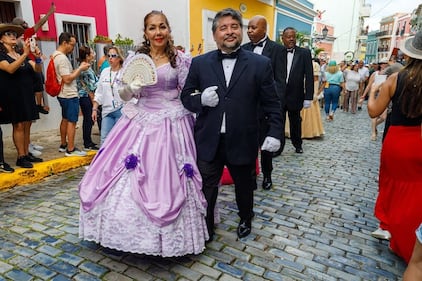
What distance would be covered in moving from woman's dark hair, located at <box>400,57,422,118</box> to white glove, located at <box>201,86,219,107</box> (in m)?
1.41

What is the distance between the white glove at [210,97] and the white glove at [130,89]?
0.52 meters

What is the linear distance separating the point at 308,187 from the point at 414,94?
6.91 feet

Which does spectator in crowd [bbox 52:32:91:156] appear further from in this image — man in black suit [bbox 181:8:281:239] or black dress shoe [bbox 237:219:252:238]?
black dress shoe [bbox 237:219:252:238]

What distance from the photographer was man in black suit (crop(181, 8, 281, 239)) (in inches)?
102

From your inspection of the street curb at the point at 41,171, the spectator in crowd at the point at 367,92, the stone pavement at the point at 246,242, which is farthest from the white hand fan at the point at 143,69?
the street curb at the point at 41,171

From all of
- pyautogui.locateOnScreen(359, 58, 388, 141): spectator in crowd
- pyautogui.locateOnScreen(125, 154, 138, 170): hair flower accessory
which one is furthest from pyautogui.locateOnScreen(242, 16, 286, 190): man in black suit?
pyautogui.locateOnScreen(125, 154, 138, 170): hair flower accessory

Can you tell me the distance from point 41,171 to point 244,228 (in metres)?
3.01

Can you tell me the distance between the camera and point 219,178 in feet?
9.37

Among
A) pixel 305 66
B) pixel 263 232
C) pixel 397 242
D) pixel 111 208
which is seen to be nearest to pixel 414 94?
pixel 397 242

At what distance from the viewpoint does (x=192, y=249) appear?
256cm

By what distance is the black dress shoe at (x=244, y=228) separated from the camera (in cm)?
304

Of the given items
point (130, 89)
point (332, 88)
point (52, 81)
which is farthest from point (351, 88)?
point (130, 89)

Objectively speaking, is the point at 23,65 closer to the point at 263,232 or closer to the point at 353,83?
the point at 263,232

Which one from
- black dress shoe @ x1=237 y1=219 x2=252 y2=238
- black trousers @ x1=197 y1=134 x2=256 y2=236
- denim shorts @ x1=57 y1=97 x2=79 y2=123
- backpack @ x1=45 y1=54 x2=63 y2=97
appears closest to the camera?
black trousers @ x1=197 y1=134 x2=256 y2=236
